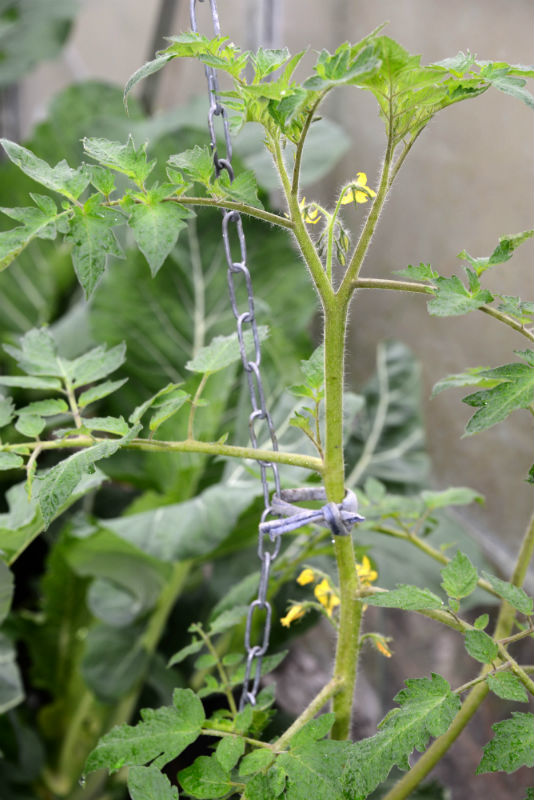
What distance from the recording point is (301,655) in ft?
4.91

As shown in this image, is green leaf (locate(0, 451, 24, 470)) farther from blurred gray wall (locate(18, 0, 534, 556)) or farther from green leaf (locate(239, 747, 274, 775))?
blurred gray wall (locate(18, 0, 534, 556))

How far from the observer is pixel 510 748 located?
395 millimetres

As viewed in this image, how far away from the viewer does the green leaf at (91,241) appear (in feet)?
1.31

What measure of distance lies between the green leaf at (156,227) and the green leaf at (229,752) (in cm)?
26

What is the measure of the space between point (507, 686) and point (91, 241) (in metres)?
0.31

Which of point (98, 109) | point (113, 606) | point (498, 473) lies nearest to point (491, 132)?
point (498, 473)

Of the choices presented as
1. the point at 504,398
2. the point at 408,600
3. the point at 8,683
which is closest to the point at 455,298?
the point at 504,398

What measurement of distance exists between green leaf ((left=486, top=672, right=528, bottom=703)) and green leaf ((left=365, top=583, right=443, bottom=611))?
1.7 inches

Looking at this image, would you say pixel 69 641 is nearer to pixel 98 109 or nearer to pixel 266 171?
pixel 266 171

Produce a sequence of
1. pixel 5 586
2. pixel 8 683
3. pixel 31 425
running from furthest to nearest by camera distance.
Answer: pixel 8 683 < pixel 5 586 < pixel 31 425

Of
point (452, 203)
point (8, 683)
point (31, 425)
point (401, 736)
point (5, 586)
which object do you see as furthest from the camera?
point (452, 203)

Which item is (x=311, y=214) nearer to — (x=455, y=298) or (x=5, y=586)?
(x=455, y=298)

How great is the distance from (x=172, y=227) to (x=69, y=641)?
38.5 inches

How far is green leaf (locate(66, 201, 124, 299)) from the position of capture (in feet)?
1.31
